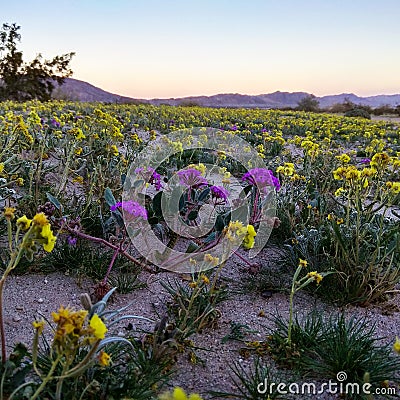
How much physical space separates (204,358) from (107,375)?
23.9 inches

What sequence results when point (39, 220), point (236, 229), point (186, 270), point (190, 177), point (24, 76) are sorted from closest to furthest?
point (39, 220) < point (236, 229) < point (186, 270) < point (190, 177) < point (24, 76)

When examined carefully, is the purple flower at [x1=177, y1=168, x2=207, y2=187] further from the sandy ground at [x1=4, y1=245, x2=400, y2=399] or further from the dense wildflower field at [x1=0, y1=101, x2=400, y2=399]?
the sandy ground at [x1=4, y1=245, x2=400, y2=399]

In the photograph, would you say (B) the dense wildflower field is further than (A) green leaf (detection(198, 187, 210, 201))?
No

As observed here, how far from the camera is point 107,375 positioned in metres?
1.91

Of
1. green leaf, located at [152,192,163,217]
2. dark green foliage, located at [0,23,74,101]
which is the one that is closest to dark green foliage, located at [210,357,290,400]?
green leaf, located at [152,192,163,217]

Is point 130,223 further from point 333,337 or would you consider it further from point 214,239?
point 333,337

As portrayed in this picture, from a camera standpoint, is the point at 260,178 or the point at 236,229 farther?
the point at 260,178

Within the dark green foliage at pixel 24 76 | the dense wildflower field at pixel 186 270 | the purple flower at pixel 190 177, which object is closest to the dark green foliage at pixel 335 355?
the dense wildflower field at pixel 186 270

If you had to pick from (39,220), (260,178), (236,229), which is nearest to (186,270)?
(236,229)

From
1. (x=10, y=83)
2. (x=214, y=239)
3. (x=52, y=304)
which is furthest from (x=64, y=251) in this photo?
(x=10, y=83)

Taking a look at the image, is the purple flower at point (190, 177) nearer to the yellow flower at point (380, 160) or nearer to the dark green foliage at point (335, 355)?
the yellow flower at point (380, 160)

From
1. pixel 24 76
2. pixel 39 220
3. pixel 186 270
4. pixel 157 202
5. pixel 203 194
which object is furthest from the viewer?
pixel 24 76

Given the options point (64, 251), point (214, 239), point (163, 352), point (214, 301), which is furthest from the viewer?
point (64, 251)

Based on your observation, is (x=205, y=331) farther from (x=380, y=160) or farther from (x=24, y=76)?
(x=24, y=76)
